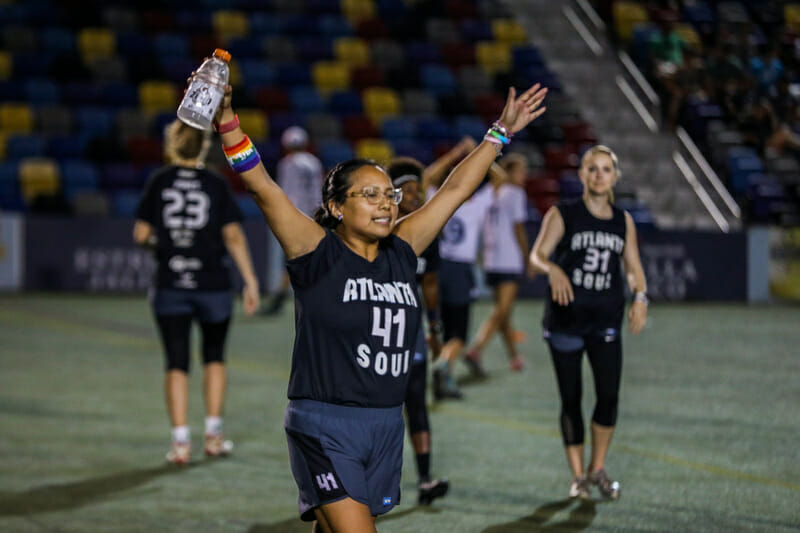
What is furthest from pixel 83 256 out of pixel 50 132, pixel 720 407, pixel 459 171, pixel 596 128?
pixel 459 171

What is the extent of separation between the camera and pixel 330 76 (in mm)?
25875

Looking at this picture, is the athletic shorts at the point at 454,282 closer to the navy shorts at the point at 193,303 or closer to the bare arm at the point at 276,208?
the navy shorts at the point at 193,303

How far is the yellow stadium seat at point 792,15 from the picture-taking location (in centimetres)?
2134

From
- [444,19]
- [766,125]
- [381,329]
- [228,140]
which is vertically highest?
[444,19]

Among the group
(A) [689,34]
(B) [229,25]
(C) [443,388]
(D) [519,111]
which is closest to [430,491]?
(D) [519,111]

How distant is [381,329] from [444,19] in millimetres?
24388

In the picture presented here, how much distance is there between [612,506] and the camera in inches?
244

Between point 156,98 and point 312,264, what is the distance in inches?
843

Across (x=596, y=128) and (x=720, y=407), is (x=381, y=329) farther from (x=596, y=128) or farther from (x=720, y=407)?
(x=596, y=128)

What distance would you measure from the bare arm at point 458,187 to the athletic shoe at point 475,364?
703 centimetres

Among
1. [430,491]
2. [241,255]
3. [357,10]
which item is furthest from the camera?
[357,10]

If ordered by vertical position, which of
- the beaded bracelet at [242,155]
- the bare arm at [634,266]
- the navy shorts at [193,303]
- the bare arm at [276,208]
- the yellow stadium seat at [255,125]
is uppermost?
the yellow stadium seat at [255,125]

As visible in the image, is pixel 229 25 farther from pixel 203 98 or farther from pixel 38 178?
pixel 203 98

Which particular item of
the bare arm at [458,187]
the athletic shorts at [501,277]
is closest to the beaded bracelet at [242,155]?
the bare arm at [458,187]
